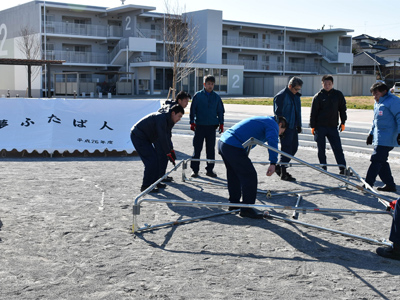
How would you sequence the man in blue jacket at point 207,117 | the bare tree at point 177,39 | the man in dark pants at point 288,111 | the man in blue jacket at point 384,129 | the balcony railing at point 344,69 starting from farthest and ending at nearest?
the balcony railing at point 344,69, the bare tree at point 177,39, the man in blue jacket at point 207,117, the man in dark pants at point 288,111, the man in blue jacket at point 384,129

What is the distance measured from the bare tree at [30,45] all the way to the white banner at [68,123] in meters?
33.5

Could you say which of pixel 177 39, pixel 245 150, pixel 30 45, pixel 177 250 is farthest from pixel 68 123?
pixel 30 45


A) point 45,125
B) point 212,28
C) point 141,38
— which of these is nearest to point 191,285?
point 45,125

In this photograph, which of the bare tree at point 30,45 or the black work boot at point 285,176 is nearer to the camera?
the black work boot at point 285,176

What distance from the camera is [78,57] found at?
4684 centimetres

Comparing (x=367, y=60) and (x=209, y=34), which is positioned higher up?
(x=209, y=34)

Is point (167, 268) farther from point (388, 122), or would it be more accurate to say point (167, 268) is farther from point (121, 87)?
point (121, 87)

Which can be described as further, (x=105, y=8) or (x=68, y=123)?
(x=105, y=8)

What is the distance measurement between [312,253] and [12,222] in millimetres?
3572

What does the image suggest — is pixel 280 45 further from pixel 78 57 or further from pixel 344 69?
pixel 78 57

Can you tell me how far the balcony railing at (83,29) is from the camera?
45.8 m

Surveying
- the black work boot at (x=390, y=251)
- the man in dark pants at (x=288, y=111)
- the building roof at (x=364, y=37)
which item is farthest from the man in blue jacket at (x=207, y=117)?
the building roof at (x=364, y=37)

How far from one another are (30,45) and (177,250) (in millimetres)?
45067

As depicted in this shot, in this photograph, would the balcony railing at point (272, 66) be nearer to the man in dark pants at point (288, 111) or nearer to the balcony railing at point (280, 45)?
the balcony railing at point (280, 45)
